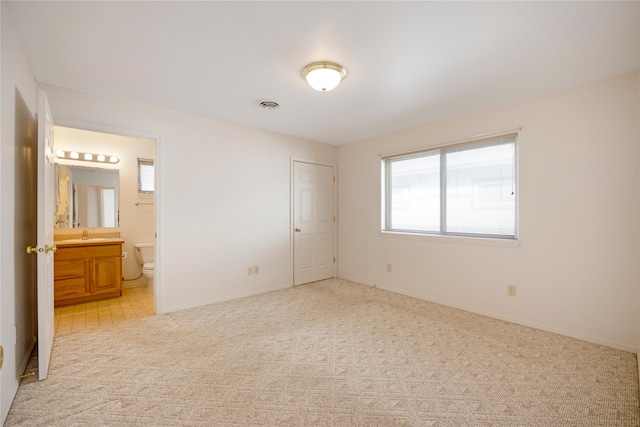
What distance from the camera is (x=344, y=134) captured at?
4352 mm

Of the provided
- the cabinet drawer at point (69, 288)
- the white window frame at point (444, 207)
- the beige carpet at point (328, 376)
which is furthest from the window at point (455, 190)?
the cabinet drawer at point (69, 288)

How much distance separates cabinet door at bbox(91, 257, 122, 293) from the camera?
381cm

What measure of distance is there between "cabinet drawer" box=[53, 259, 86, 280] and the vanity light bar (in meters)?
1.42

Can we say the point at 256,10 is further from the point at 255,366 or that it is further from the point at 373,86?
the point at 255,366

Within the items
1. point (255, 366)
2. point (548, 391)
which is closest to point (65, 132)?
point (255, 366)

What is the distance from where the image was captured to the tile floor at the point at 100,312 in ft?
9.83

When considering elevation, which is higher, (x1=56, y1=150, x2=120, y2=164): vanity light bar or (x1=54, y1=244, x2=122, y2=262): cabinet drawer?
(x1=56, y1=150, x2=120, y2=164): vanity light bar

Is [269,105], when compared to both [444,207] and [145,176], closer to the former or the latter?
[444,207]

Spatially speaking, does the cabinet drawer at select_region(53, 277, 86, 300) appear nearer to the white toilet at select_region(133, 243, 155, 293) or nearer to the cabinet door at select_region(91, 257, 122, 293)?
the cabinet door at select_region(91, 257, 122, 293)

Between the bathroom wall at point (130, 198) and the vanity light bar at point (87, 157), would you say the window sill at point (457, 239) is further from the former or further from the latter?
the vanity light bar at point (87, 157)

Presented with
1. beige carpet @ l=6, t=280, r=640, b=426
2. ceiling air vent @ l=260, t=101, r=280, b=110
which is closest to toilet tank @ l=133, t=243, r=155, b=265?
beige carpet @ l=6, t=280, r=640, b=426

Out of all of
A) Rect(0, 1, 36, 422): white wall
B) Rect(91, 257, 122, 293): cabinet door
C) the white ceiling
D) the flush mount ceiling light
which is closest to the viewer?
Rect(0, 1, 36, 422): white wall

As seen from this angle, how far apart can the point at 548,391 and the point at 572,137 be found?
7.04 feet

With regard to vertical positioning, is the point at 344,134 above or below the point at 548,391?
above
